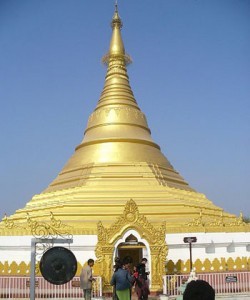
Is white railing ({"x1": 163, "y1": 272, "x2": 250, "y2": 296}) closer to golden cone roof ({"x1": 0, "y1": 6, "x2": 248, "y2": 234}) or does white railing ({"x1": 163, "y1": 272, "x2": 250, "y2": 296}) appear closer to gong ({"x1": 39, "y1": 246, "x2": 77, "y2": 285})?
golden cone roof ({"x1": 0, "y1": 6, "x2": 248, "y2": 234})

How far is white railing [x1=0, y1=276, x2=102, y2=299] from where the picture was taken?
42.7 ft

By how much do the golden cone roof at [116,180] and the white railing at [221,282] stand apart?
9.79 ft

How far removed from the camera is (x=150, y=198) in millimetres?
18859

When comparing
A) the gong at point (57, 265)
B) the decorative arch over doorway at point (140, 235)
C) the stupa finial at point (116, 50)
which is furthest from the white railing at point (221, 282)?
the stupa finial at point (116, 50)

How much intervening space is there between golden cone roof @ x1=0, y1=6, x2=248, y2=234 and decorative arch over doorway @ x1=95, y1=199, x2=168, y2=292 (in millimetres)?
1104

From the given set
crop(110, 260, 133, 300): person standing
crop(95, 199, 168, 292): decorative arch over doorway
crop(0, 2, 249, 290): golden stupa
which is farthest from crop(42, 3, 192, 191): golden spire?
crop(110, 260, 133, 300): person standing

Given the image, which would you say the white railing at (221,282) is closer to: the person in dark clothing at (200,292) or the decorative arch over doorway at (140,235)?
the decorative arch over doorway at (140,235)

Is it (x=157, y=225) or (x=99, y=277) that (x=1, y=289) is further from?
(x=157, y=225)

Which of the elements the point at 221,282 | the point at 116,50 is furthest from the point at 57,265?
the point at 116,50

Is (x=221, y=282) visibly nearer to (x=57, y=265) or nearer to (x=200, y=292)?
(x=57, y=265)

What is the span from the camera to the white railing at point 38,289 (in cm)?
1302

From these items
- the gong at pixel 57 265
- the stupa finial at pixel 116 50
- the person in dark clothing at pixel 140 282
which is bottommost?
the person in dark clothing at pixel 140 282

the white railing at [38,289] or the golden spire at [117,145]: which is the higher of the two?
the golden spire at [117,145]

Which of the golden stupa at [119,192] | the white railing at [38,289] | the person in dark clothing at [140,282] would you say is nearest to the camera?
the person in dark clothing at [140,282]
